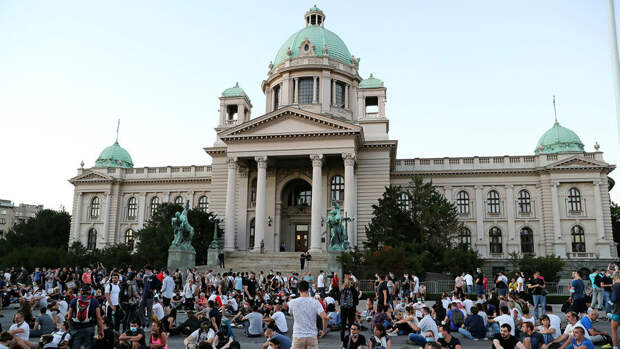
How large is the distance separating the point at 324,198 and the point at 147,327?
98.1 feet

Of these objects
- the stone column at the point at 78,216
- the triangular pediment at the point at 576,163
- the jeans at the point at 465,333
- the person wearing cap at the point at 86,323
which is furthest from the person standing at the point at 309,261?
the stone column at the point at 78,216

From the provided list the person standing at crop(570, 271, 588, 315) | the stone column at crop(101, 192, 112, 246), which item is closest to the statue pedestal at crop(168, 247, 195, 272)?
the person standing at crop(570, 271, 588, 315)

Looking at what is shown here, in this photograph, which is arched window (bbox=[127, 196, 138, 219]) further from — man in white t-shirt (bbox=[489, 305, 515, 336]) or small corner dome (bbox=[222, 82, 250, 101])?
man in white t-shirt (bbox=[489, 305, 515, 336])

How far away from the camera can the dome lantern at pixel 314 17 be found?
61500mm

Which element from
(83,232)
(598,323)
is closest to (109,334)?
(598,323)

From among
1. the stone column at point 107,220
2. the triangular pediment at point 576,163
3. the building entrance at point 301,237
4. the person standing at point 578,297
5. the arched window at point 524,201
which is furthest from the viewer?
the stone column at point 107,220

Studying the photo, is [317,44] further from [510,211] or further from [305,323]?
[305,323]

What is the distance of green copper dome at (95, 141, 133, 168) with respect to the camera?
59844 millimetres

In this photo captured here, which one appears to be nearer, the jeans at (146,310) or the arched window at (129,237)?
the jeans at (146,310)

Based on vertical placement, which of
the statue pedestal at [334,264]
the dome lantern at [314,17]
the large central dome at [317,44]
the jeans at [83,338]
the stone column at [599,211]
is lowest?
the jeans at [83,338]

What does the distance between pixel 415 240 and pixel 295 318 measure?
28.8 m

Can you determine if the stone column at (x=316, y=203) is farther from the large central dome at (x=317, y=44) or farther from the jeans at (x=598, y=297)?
the jeans at (x=598, y=297)

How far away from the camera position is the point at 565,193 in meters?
47.4

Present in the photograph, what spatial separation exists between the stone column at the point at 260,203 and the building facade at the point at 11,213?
288 ft
